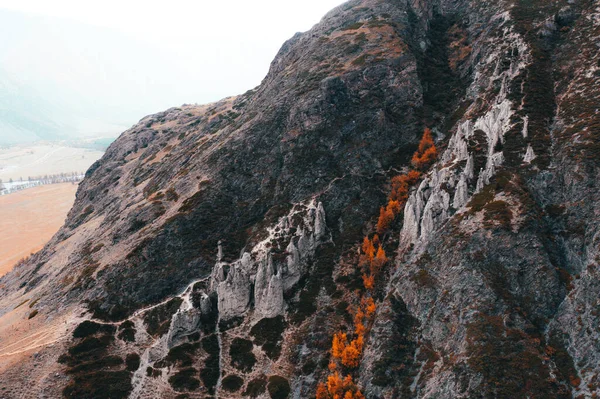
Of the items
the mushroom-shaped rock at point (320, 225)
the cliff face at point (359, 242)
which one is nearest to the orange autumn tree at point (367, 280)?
the cliff face at point (359, 242)

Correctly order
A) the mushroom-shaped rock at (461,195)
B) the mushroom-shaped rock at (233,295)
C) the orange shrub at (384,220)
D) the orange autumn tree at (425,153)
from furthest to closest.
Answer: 1. the orange autumn tree at (425,153)
2. the orange shrub at (384,220)
3. the mushroom-shaped rock at (233,295)
4. the mushroom-shaped rock at (461,195)

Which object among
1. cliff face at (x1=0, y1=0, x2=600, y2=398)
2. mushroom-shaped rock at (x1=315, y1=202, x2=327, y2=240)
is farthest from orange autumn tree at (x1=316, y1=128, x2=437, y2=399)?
mushroom-shaped rock at (x1=315, y1=202, x2=327, y2=240)

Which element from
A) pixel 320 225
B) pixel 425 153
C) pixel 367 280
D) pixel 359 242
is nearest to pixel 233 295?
pixel 320 225

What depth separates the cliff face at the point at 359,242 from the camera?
56.2m

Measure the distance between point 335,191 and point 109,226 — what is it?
2872 inches

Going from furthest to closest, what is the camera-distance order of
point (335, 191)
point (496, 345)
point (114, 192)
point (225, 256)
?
point (114, 192) → point (335, 191) → point (225, 256) → point (496, 345)

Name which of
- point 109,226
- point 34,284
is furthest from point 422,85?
point 34,284

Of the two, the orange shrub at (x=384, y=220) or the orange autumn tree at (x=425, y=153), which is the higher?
the orange autumn tree at (x=425, y=153)

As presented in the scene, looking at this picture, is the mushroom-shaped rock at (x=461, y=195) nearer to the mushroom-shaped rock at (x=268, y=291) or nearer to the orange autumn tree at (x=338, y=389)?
the orange autumn tree at (x=338, y=389)

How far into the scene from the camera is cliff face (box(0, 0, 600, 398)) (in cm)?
5625

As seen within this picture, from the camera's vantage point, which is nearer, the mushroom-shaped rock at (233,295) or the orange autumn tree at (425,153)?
the mushroom-shaped rock at (233,295)

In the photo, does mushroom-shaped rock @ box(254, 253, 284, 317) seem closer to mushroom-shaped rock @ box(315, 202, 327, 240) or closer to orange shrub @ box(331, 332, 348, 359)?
mushroom-shaped rock @ box(315, 202, 327, 240)

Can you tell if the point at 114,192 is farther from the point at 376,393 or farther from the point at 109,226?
the point at 376,393

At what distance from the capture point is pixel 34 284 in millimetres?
108000
